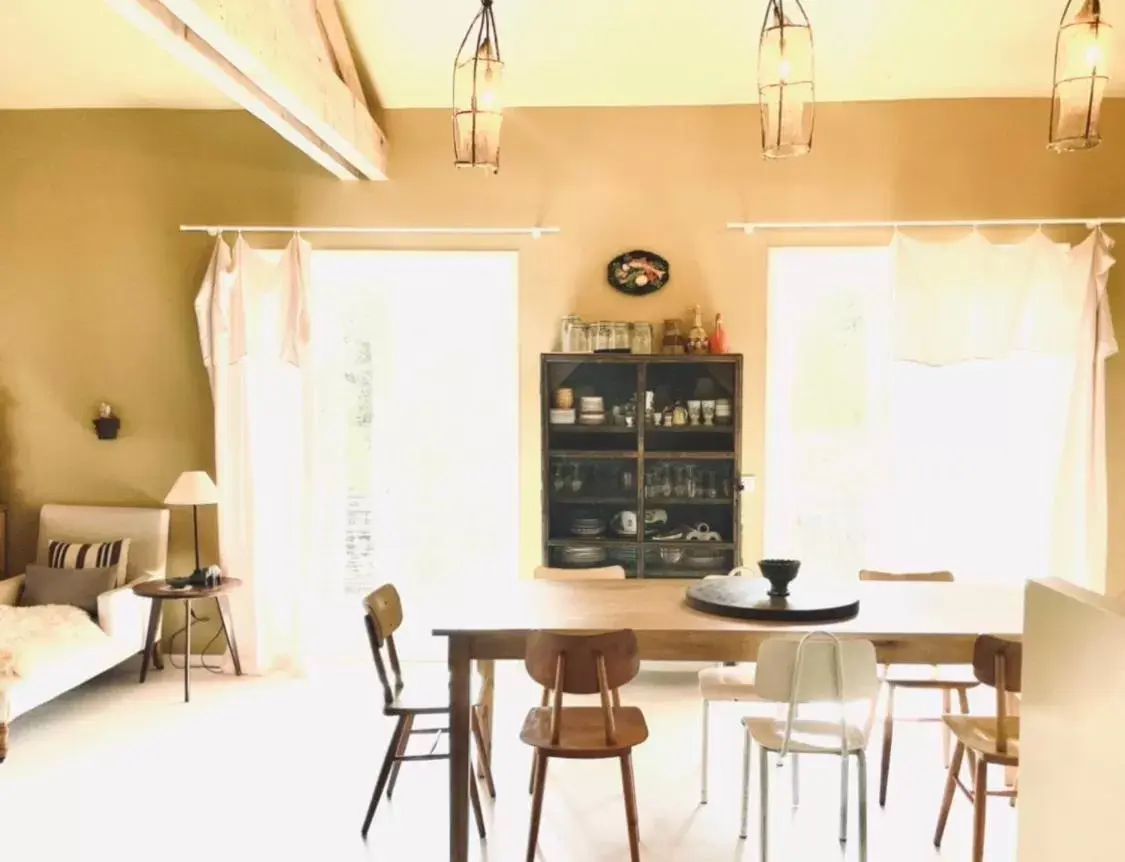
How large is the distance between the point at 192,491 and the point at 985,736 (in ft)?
12.0

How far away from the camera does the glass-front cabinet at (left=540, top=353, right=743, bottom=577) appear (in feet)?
14.7

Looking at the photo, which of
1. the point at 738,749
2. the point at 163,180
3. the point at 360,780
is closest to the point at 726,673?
the point at 738,749

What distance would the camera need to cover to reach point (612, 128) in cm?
470

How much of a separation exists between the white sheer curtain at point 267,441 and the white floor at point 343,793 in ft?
1.62

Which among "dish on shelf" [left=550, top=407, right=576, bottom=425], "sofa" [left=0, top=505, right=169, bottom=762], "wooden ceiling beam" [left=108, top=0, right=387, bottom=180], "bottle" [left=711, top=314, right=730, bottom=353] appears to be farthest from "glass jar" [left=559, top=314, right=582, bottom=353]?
"sofa" [left=0, top=505, right=169, bottom=762]

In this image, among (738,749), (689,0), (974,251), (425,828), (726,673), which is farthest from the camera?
(974,251)

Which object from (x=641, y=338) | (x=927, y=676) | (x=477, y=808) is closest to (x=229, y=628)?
(x=477, y=808)

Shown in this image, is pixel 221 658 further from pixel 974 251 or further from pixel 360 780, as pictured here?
pixel 974 251

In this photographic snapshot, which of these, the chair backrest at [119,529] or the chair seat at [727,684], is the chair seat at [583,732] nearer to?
the chair seat at [727,684]

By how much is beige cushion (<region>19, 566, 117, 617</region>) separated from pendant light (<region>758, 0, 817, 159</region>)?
3.76 metres

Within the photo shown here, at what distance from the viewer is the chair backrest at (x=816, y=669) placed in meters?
2.57

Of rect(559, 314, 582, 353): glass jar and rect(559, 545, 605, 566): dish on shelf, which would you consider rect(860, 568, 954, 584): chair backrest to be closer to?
rect(559, 545, 605, 566): dish on shelf

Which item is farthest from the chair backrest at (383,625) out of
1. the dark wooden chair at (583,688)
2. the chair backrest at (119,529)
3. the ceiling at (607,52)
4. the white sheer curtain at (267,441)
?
the ceiling at (607,52)

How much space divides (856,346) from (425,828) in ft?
10.6
